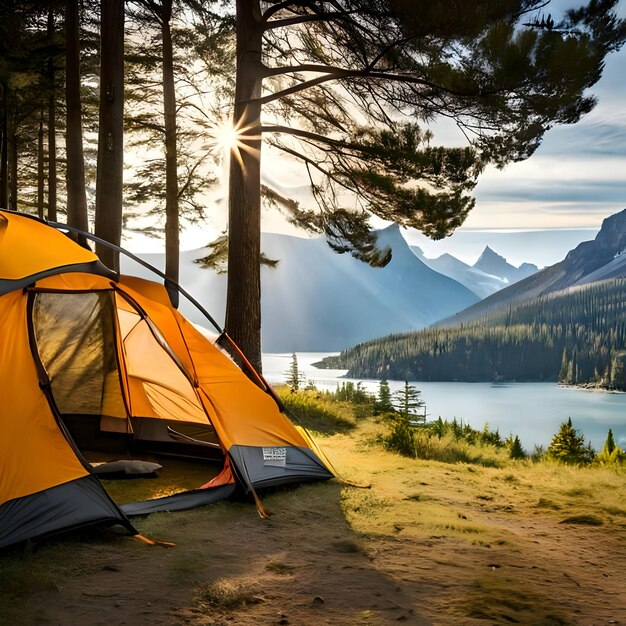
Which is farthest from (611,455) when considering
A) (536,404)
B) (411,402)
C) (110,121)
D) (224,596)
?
(536,404)

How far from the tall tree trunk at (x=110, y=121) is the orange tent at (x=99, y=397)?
184cm

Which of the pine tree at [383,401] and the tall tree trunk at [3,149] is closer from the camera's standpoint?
the pine tree at [383,401]

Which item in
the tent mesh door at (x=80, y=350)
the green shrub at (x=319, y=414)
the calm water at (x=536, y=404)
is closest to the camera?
the tent mesh door at (x=80, y=350)

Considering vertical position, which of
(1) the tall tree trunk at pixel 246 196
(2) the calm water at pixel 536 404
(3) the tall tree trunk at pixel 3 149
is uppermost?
(3) the tall tree trunk at pixel 3 149

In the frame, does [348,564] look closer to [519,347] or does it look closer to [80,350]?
[80,350]

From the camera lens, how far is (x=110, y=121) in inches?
322

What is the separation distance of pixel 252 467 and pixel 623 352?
404 ft

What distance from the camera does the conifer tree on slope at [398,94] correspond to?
7664 mm

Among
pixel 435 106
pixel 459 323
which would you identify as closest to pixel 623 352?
pixel 459 323

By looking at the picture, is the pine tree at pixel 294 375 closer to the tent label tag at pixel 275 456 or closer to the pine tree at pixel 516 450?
the pine tree at pixel 516 450

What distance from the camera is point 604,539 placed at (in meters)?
4.43

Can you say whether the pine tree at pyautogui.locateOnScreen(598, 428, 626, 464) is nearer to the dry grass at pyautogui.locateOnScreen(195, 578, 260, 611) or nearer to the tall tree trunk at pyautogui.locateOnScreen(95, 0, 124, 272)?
the dry grass at pyautogui.locateOnScreen(195, 578, 260, 611)

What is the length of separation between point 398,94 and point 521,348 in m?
112

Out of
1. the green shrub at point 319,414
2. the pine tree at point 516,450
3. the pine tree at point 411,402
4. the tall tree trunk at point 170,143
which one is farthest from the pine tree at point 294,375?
the pine tree at point 516,450
